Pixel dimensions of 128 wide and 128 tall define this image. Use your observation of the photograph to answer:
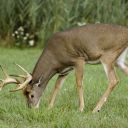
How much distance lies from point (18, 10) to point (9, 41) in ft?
2.95

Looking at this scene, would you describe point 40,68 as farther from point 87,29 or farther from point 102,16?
point 102,16

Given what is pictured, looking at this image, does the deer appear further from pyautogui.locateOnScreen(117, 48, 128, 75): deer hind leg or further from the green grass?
the green grass

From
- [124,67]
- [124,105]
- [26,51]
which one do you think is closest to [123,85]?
[124,67]

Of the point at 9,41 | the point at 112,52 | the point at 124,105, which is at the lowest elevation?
the point at 9,41

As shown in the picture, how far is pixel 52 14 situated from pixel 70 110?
28.3ft

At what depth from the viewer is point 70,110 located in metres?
9.60

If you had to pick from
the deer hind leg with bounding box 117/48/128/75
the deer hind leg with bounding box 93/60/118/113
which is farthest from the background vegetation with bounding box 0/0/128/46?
the deer hind leg with bounding box 93/60/118/113

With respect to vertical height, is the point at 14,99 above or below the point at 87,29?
below

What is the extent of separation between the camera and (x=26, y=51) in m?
17.5

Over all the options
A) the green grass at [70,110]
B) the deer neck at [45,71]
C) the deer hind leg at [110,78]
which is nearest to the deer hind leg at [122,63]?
the deer hind leg at [110,78]

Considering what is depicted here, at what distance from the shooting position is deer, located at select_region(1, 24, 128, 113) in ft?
33.5

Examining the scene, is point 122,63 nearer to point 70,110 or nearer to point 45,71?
point 45,71

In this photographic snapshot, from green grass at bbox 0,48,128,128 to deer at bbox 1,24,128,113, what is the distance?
270 mm

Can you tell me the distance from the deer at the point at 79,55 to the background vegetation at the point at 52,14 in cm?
724
